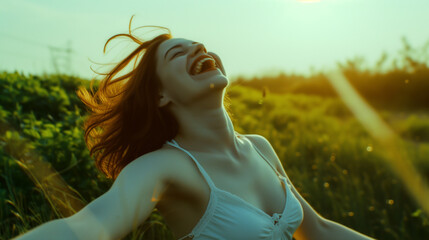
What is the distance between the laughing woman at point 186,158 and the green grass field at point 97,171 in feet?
1.52

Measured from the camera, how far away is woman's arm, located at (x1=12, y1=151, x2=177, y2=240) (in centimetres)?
126

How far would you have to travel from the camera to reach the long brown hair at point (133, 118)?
1914 millimetres

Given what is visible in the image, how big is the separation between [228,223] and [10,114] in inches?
120

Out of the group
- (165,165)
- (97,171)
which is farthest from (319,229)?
(97,171)

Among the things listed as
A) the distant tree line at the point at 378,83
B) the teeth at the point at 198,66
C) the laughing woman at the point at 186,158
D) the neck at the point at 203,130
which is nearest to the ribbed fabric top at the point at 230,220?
the laughing woman at the point at 186,158

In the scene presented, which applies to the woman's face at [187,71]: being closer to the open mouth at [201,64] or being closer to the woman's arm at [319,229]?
the open mouth at [201,64]

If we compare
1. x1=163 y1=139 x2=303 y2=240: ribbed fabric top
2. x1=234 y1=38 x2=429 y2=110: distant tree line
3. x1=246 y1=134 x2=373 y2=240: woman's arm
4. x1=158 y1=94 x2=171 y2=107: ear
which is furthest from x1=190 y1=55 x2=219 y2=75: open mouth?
x1=234 y1=38 x2=429 y2=110: distant tree line

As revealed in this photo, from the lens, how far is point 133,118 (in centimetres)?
196

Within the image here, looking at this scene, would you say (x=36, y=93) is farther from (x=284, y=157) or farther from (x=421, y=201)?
(x=421, y=201)

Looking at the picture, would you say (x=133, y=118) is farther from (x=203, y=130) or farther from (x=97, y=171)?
(x=97, y=171)

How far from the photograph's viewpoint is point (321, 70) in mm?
12852

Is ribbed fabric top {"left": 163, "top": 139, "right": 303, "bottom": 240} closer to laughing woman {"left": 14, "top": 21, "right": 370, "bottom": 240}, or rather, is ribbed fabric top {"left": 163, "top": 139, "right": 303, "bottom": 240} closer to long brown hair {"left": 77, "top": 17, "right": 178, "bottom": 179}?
laughing woman {"left": 14, "top": 21, "right": 370, "bottom": 240}

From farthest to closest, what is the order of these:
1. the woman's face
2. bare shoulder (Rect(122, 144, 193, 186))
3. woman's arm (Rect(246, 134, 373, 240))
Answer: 1. woman's arm (Rect(246, 134, 373, 240))
2. the woman's face
3. bare shoulder (Rect(122, 144, 193, 186))

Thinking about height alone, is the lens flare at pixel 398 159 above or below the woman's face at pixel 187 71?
below
